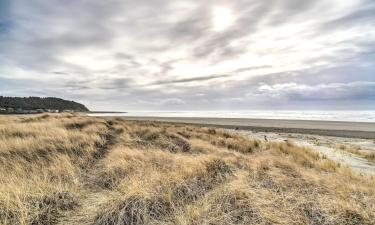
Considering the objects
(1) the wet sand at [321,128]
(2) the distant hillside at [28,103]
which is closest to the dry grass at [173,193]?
(1) the wet sand at [321,128]

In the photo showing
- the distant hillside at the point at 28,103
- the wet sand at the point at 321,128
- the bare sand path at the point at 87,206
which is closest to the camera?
the bare sand path at the point at 87,206

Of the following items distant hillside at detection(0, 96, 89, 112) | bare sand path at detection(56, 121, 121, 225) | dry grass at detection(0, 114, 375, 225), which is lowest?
bare sand path at detection(56, 121, 121, 225)

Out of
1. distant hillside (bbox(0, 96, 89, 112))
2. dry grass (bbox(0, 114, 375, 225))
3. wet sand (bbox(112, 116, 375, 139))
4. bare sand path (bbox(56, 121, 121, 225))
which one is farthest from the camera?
distant hillside (bbox(0, 96, 89, 112))

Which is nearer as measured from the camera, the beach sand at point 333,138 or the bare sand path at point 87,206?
the bare sand path at point 87,206

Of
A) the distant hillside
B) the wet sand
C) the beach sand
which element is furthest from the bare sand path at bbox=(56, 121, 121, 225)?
the distant hillside

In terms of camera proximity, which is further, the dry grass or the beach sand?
the beach sand

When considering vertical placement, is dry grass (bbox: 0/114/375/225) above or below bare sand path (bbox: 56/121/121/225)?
above

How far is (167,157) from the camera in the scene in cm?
982

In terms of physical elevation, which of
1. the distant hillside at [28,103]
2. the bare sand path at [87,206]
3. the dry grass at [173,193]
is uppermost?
the distant hillside at [28,103]

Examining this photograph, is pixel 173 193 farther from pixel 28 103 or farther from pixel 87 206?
pixel 28 103

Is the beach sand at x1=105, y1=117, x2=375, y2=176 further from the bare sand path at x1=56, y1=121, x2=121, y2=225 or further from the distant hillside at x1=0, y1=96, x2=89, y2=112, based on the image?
the distant hillside at x1=0, y1=96, x2=89, y2=112

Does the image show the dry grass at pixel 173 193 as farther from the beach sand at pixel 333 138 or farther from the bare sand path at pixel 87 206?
the beach sand at pixel 333 138

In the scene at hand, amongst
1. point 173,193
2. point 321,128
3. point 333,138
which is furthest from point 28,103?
point 173,193

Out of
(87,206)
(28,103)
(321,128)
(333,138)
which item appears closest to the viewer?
(87,206)
